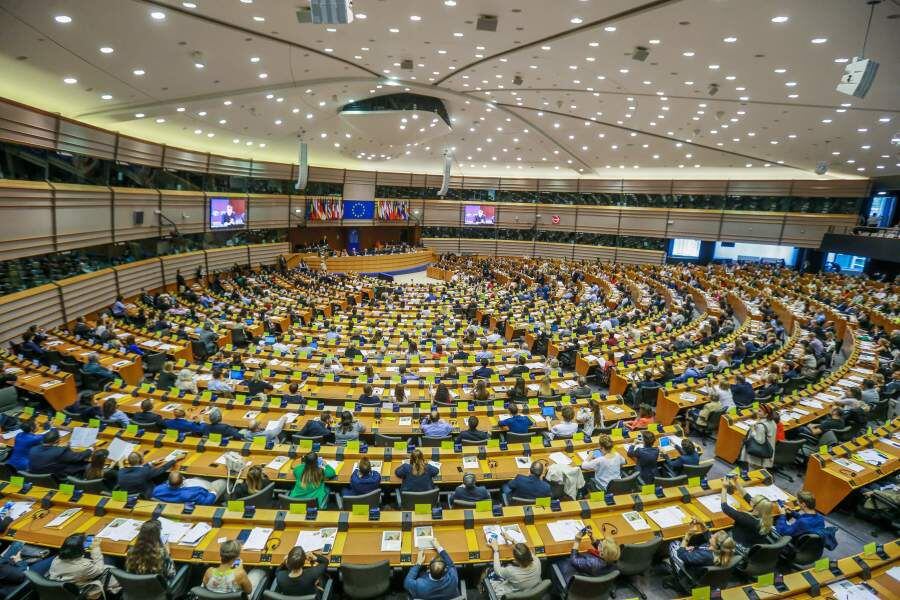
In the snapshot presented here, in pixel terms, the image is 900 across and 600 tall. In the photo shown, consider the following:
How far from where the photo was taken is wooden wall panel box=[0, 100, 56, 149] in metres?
12.7

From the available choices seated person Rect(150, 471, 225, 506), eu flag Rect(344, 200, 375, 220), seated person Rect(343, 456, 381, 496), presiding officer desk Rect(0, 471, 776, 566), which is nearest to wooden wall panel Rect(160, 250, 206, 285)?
eu flag Rect(344, 200, 375, 220)

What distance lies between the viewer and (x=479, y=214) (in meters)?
41.8

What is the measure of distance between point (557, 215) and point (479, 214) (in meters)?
6.79

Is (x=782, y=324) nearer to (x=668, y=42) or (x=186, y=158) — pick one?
(x=668, y=42)

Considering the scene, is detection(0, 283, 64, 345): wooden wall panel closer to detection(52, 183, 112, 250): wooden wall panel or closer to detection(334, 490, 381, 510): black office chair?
detection(52, 183, 112, 250): wooden wall panel

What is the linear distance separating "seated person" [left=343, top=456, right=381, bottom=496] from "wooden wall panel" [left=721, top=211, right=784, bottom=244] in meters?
34.9

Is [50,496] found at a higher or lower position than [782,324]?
lower

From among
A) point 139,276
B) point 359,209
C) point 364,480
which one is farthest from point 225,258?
point 364,480

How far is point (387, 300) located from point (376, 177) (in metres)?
18.3

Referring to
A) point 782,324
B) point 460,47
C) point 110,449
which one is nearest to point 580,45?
point 460,47

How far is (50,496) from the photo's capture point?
5.79 meters

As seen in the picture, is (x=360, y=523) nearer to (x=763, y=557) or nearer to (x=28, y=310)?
(x=763, y=557)

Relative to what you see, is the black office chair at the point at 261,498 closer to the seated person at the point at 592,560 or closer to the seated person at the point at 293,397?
the seated person at the point at 293,397

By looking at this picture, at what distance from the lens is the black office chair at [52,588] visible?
4375 millimetres
